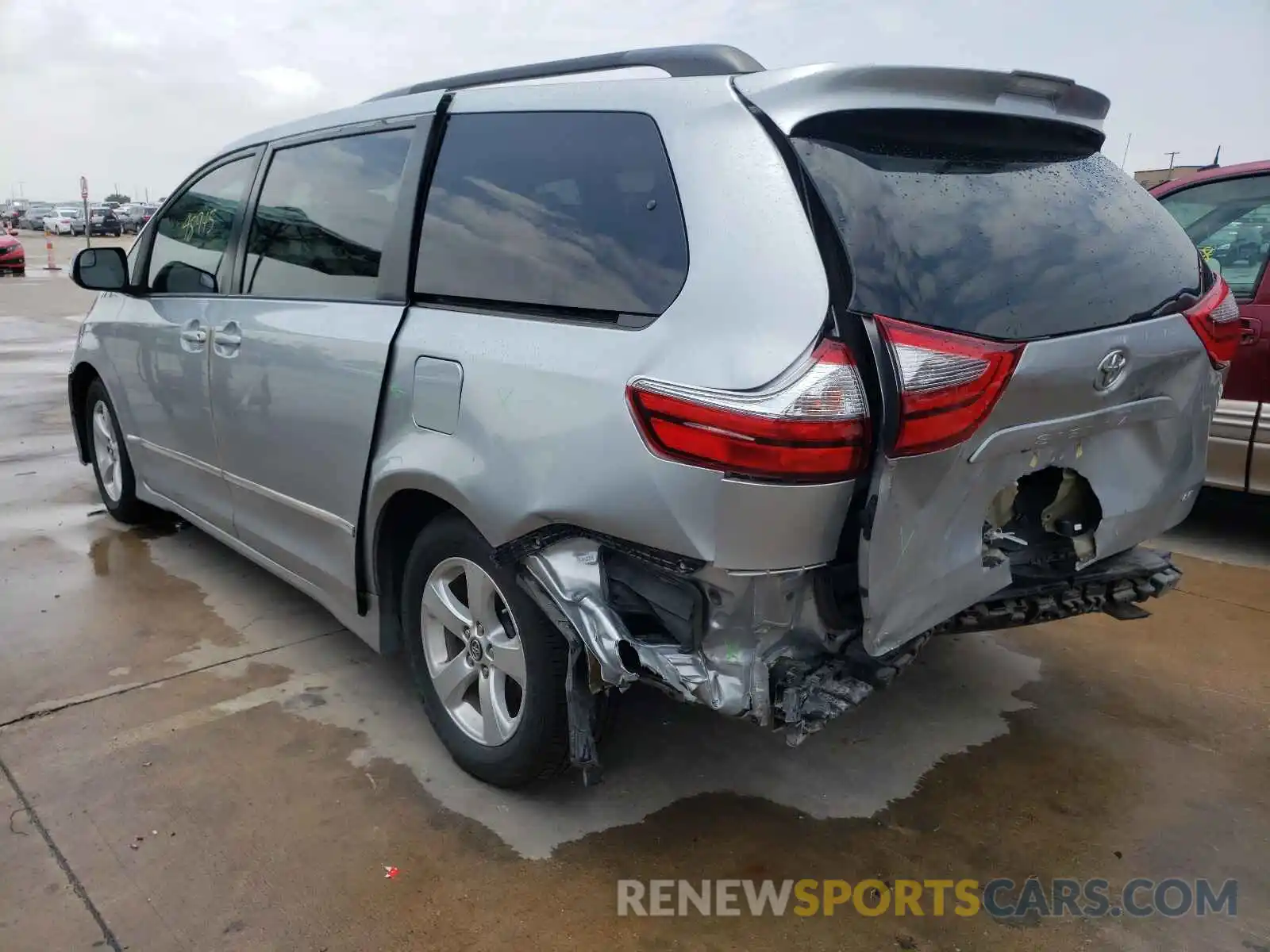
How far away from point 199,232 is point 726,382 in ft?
9.71

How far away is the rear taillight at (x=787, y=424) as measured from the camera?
6.07 feet

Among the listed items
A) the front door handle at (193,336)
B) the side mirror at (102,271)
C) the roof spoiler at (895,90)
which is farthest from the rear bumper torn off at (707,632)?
the side mirror at (102,271)

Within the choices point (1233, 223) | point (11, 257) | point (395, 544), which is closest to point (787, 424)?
point (395, 544)

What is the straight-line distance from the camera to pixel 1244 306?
14.4ft

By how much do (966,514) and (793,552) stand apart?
0.46 m

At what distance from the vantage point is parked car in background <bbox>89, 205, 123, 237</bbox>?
153ft

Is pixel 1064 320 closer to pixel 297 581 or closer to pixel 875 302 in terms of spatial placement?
pixel 875 302

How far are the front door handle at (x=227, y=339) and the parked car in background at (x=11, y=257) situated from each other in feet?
82.9

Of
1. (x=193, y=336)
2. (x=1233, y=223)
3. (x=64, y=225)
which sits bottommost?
(x=193, y=336)

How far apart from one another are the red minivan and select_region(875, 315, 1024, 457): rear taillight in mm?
3029

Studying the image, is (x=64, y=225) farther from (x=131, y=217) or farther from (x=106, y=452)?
(x=106, y=452)

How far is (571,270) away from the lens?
227 cm

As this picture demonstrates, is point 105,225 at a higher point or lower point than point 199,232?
higher

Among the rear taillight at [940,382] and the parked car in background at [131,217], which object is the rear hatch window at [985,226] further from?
the parked car in background at [131,217]
